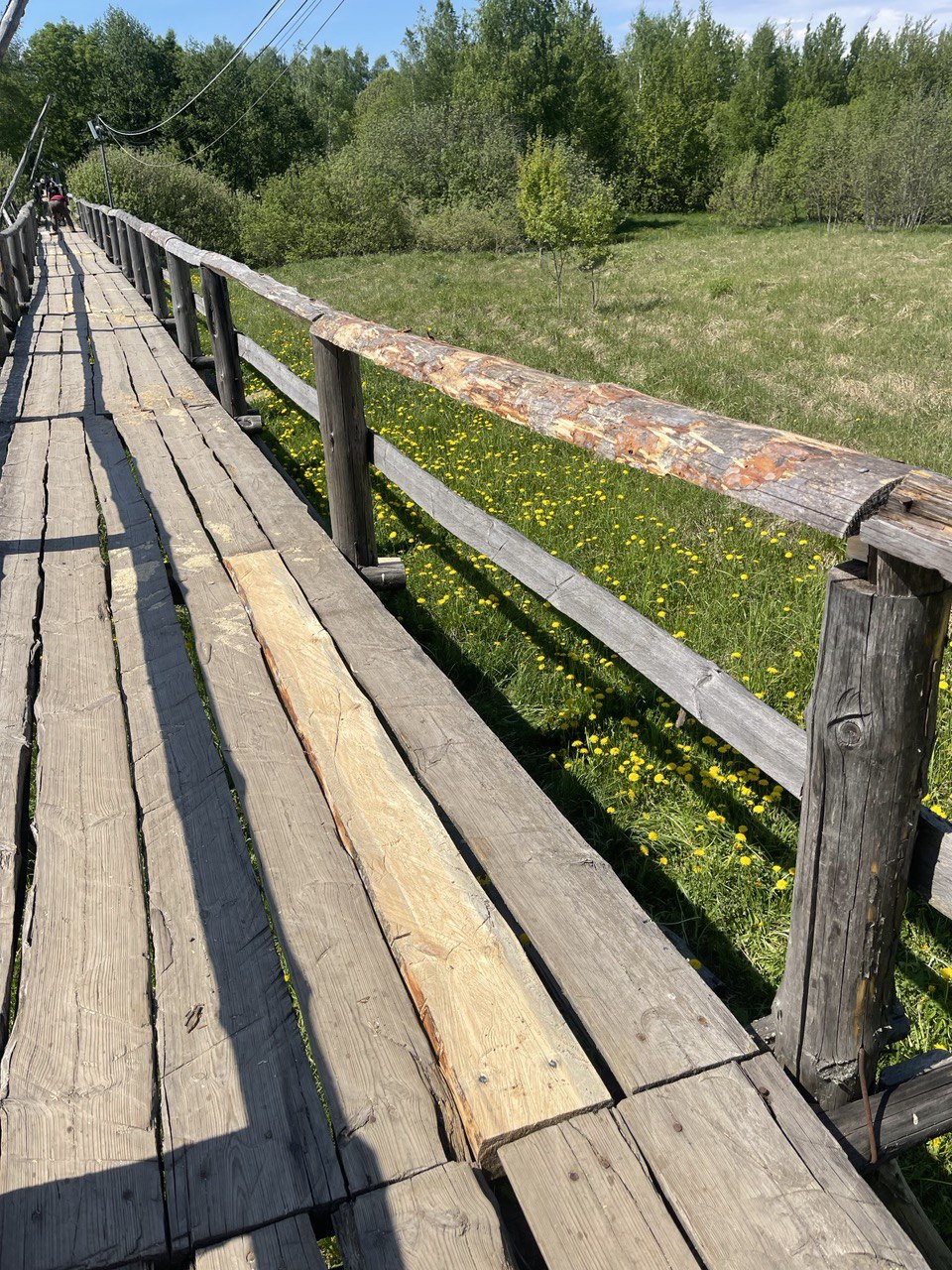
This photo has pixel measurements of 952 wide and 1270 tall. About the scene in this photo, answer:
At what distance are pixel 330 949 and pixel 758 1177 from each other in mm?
949

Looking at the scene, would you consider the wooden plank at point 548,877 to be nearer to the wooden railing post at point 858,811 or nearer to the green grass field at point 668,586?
the wooden railing post at point 858,811

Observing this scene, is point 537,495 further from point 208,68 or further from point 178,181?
point 208,68

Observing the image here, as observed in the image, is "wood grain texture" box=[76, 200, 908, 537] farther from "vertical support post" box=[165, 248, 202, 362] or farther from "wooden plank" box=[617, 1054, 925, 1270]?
"vertical support post" box=[165, 248, 202, 362]

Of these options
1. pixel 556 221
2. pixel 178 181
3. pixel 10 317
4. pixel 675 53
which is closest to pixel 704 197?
Answer: pixel 675 53

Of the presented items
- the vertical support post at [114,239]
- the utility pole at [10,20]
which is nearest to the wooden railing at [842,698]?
the utility pole at [10,20]

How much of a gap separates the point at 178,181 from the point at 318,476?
1132 inches

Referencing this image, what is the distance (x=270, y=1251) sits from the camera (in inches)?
55.2

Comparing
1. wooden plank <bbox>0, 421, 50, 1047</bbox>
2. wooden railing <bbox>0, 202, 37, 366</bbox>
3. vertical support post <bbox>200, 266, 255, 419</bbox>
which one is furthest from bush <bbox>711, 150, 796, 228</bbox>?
wooden plank <bbox>0, 421, 50, 1047</bbox>

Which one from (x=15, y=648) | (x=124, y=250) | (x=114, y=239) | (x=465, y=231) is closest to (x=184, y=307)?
(x=15, y=648)

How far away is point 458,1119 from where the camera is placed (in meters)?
1.60

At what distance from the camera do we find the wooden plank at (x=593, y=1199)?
1.37 meters

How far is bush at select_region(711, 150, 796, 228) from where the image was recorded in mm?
45594

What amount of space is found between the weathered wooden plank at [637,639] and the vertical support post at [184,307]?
475cm

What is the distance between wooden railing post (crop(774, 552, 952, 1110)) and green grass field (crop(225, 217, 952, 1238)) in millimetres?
212
